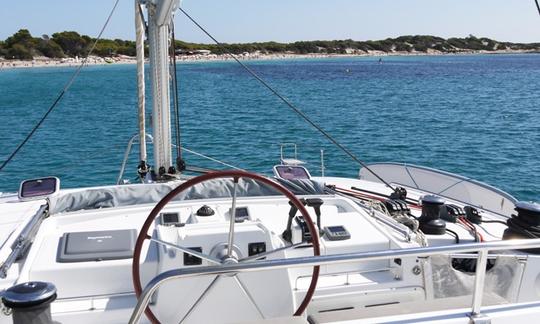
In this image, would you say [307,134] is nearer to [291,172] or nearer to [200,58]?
[291,172]

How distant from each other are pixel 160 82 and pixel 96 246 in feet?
7.69

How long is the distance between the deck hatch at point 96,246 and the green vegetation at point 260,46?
276ft

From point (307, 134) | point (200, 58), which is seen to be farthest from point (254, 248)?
point (200, 58)

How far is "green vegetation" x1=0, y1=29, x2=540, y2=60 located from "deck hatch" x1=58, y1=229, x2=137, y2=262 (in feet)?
276

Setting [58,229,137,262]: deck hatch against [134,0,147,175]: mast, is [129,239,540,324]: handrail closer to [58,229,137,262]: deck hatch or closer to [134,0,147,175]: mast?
[58,229,137,262]: deck hatch

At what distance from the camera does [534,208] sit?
11.5 feet

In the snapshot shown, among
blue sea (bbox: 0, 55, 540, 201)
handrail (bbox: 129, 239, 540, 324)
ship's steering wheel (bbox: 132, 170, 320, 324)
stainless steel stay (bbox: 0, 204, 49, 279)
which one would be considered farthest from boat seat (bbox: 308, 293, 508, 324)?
blue sea (bbox: 0, 55, 540, 201)

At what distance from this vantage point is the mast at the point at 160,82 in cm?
489

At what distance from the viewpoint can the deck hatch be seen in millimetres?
3039

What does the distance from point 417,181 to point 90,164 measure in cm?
1016

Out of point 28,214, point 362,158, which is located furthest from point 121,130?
point 28,214

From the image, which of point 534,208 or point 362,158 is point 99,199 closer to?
point 534,208

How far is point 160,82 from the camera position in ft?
16.5

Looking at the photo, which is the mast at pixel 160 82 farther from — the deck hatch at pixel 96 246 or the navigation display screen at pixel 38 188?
the deck hatch at pixel 96 246
